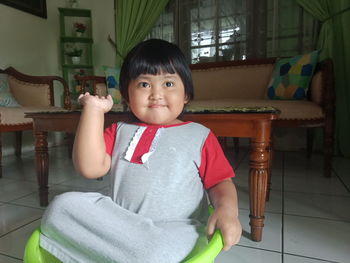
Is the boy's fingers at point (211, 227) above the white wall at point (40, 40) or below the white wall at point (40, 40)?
below

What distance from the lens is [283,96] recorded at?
1.77 metres

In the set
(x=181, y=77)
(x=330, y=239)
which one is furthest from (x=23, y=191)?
(x=330, y=239)

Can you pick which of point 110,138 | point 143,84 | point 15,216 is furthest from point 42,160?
point 143,84

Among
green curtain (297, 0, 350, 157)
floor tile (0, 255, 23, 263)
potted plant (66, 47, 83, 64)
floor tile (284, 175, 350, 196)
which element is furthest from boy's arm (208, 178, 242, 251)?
potted plant (66, 47, 83, 64)

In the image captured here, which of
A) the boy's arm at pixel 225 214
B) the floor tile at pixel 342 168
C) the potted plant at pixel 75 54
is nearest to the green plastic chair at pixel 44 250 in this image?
the boy's arm at pixel 225 214

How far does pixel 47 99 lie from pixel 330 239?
2373mm

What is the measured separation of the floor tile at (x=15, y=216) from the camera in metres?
0.97

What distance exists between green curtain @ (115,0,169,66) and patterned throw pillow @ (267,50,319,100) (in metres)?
1.48

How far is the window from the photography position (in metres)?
2.23

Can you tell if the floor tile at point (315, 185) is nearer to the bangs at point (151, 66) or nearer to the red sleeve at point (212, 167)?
the red sleeve at point (212, 167)

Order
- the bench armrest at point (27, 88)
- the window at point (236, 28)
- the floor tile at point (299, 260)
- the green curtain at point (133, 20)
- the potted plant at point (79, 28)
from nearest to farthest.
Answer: the floor tile at point (299, 260)
the window at point (236, 28)
the bench armrest at point (27, 88)
the green curtain at point (133, 20)
the potted plant at point (79, 28)

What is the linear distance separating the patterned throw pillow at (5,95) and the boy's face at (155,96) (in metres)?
1.93

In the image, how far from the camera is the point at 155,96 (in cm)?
53

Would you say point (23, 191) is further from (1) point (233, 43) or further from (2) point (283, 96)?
(1) point (233, 43)
